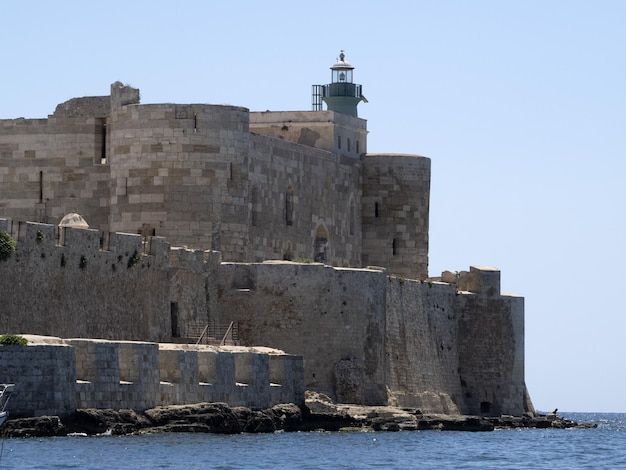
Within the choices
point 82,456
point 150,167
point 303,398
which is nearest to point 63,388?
point 82,456

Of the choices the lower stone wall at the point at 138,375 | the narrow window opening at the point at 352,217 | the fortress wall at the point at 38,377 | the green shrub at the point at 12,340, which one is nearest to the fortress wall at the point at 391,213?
the narrow window opening at the point at 352,217

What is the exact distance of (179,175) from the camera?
5809cm

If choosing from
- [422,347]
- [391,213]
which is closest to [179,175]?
[422,347]

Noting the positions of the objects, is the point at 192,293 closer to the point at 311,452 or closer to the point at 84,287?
the point at 84,287

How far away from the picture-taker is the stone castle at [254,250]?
51.8 m

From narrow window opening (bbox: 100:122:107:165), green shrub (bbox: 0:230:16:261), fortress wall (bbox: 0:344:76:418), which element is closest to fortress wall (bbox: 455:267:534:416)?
narrow window opening (bbox: 100:122:107:165)

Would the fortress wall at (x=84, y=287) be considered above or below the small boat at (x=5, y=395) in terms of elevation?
above

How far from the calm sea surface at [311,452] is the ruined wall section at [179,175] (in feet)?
24.2

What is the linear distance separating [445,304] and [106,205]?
10.7 meters

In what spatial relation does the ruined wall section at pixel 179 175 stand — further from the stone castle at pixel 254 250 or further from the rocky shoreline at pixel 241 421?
the rocky shoreline at pixel 241 421

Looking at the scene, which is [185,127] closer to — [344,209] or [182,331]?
[182,331]

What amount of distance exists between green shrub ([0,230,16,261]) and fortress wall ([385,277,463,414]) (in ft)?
48.3

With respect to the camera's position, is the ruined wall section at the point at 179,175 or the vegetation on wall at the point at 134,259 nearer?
the vegetation on wall at the point at 134,259

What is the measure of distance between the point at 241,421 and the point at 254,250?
1181cm
